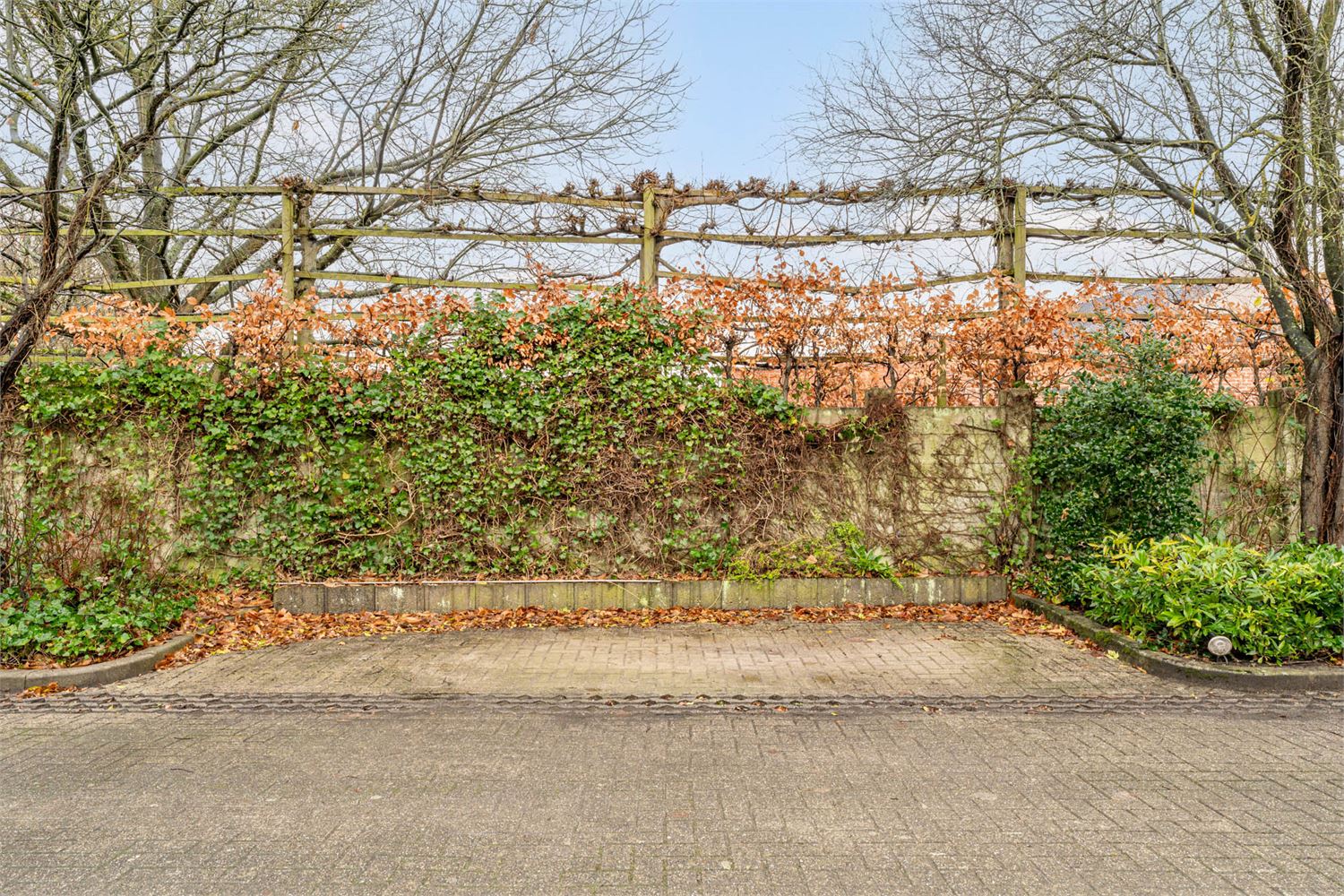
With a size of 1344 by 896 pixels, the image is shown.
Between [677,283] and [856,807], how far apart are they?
20.1 ft

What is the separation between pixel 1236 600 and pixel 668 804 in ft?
15.9

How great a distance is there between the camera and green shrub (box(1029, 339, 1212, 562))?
25.6 feet

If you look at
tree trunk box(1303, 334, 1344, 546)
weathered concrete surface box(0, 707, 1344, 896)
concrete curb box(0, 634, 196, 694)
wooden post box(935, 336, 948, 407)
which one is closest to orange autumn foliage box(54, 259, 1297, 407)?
wooden post box(935, 336, 948, 407)

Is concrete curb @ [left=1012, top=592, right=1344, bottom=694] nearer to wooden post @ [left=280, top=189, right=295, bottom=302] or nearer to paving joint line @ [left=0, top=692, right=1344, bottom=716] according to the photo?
paving joint line @ [left=0, top=692, right=1344, bottom=716]

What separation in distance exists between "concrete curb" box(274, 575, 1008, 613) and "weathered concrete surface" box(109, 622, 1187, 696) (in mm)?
700

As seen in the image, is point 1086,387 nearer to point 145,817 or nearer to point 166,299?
point 145,817

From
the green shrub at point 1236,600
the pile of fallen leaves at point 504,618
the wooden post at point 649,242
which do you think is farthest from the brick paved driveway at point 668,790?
the wooden post at point 649,242

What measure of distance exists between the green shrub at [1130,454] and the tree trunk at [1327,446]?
1.03 m

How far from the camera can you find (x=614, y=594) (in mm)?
8578

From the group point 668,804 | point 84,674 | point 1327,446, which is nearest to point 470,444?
point 84,674

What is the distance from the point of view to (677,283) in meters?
8.94

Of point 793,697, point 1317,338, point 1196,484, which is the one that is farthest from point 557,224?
point 1317,338

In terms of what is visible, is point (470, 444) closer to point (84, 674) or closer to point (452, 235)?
point (452, 235)

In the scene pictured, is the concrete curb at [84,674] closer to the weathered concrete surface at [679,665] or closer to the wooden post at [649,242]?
the weathered concrete surface at [679,665]
